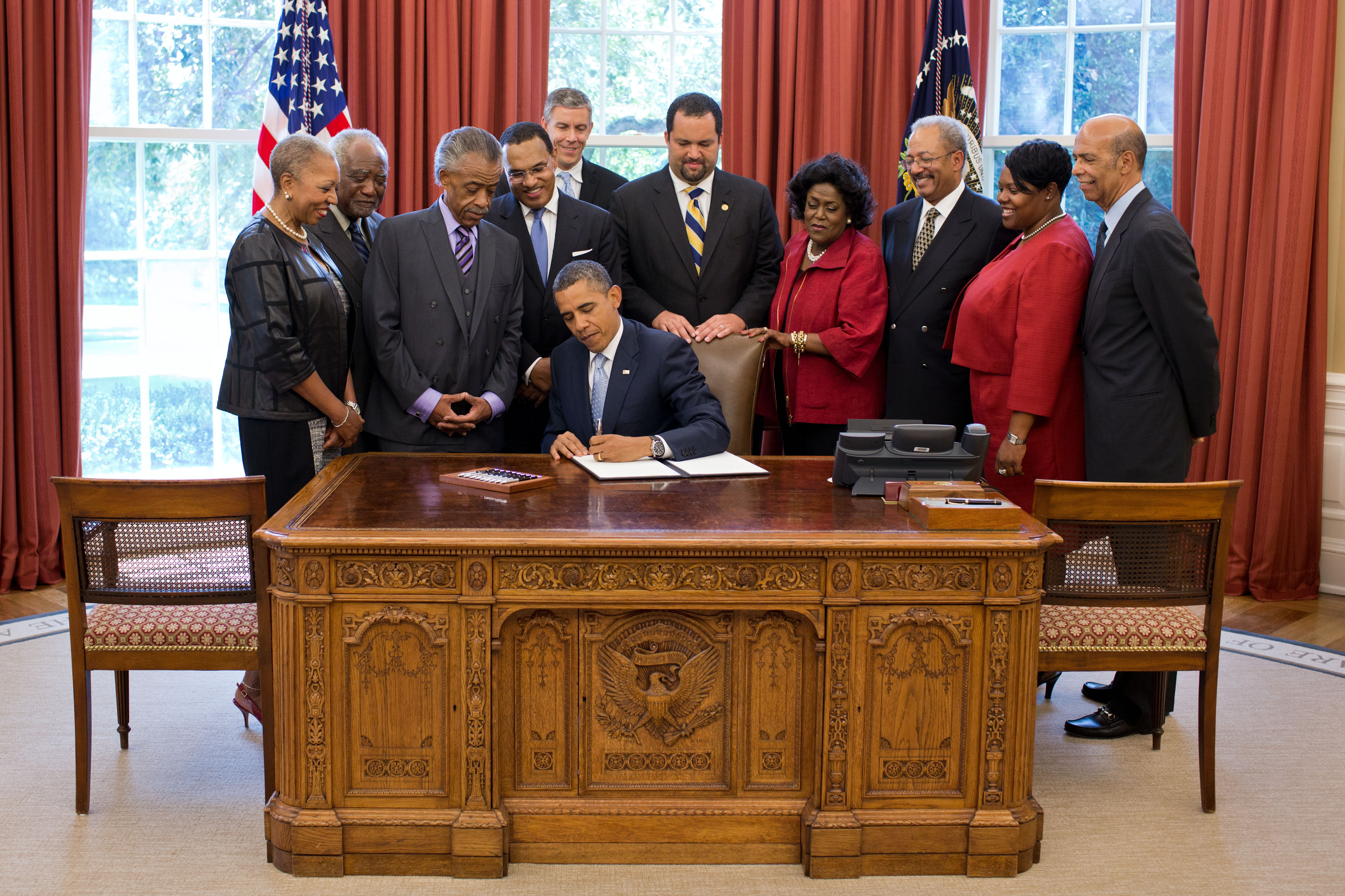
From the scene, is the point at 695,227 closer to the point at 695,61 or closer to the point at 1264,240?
the point at 695,61

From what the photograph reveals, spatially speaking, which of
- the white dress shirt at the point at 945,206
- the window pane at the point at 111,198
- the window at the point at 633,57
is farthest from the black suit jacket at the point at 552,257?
the window pane at the point at 111,198

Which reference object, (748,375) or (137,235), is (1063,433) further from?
(137,235)

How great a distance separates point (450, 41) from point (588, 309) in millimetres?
2312

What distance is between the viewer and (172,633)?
2.67 m

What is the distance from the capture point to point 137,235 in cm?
521

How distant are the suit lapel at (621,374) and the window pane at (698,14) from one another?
255cm

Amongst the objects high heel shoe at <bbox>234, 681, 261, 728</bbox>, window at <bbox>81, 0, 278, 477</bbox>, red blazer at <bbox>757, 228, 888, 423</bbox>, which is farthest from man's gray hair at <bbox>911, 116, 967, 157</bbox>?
window at <bbox>81, 0, 278, 477</bbox>

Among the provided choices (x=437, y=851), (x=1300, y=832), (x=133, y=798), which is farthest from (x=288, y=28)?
(x=1300, y=832)

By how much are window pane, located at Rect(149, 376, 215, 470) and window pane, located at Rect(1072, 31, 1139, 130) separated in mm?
4198

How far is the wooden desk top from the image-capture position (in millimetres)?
2352

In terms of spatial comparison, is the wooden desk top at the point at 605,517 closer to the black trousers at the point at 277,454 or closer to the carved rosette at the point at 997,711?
the carved rosette at the point at 997,711

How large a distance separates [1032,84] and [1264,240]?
1.24m

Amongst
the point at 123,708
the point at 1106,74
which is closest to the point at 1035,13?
the point at 1106,74

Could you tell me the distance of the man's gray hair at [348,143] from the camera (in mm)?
3557
